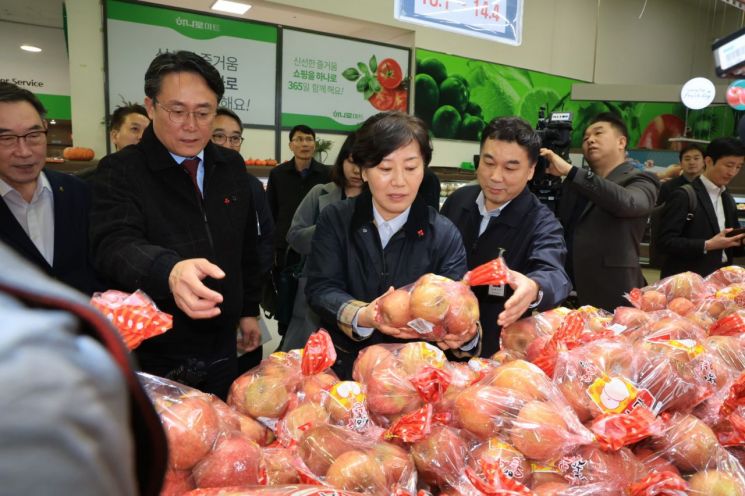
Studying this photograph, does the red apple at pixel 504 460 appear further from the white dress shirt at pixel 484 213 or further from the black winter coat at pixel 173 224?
the white dress shirt at pixel 484 213

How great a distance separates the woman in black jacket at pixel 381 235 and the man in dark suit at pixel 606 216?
1300 mm

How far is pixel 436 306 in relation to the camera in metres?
1.21

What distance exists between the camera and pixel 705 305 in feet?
5.59

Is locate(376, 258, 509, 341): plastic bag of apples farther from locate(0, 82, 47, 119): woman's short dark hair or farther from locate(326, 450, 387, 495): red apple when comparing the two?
locate(0, 82, 47, 119): woman's short dark hair

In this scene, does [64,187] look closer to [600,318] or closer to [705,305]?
[600,318]

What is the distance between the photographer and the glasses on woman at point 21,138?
74.7 inches

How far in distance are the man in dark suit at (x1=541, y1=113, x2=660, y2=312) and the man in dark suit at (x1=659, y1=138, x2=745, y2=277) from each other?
1.84 feet

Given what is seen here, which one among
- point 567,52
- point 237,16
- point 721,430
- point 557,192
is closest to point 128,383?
point 721,430

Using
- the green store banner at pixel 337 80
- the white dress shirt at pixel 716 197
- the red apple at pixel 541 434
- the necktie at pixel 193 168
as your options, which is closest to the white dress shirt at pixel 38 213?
the necktie at pixel 193 168

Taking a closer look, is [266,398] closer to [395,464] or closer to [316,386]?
[316,386]

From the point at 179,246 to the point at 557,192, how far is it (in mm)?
2024

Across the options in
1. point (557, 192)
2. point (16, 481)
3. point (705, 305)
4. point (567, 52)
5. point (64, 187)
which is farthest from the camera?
point (567, 52)

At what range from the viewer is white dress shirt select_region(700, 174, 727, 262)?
3.66 metres

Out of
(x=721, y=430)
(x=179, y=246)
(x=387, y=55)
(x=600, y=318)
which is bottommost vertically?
(x=721, y=430)
